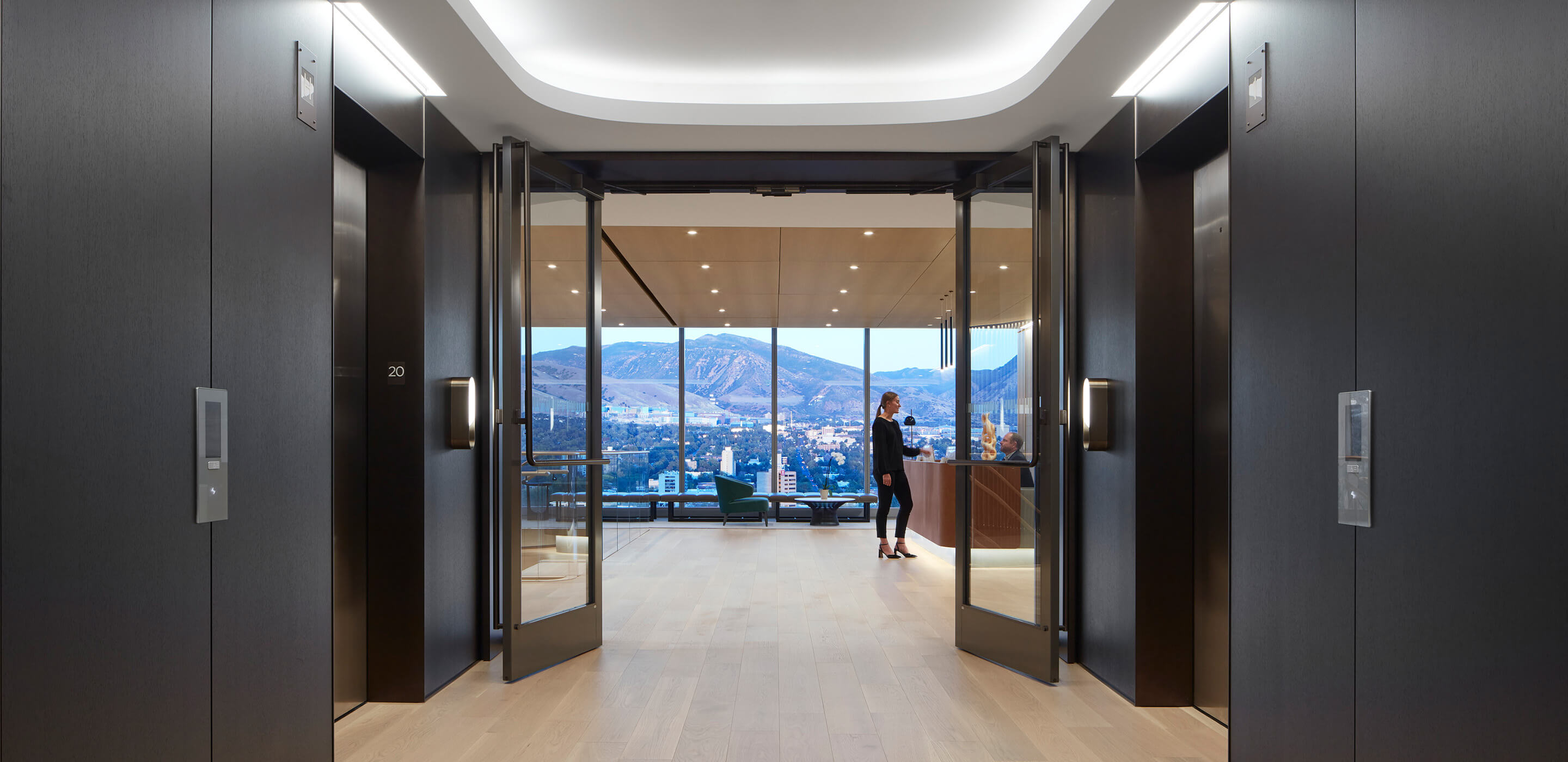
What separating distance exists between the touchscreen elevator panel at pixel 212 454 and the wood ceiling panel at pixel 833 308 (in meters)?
7.53

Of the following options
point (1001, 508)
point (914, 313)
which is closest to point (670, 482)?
point (914, 313)

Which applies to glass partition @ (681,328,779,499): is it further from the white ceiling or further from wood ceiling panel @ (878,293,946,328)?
the white ceiling

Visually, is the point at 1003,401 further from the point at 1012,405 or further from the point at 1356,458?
the point at 1356,458

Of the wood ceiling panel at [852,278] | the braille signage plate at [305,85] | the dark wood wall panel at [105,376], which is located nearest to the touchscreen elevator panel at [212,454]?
the dark wood wall panel at [105,376]

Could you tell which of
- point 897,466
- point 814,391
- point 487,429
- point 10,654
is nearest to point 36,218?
point 10,654

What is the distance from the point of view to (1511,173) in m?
1.54

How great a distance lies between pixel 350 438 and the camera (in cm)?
344

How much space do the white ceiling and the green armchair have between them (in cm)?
635

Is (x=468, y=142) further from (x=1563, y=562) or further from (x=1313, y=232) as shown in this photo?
(x=1563, y=562)

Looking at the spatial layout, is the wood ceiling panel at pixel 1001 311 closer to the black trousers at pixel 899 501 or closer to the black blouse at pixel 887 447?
the black blouse at pixel 887 447

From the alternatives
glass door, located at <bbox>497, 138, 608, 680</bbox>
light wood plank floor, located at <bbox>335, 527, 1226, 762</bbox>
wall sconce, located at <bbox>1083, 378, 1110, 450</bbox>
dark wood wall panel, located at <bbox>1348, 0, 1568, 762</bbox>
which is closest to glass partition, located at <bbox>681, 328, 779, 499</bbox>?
light wood plank floor, located at <bbox>335, 527, 1226, 762</bbox>

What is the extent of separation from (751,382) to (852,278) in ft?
14.2

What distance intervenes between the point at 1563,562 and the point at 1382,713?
665 millimetres

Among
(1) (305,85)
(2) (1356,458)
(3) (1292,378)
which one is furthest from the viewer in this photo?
(1) (305,85)
